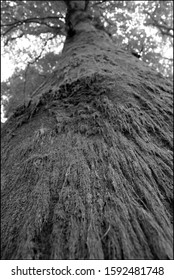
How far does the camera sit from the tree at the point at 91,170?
889mm

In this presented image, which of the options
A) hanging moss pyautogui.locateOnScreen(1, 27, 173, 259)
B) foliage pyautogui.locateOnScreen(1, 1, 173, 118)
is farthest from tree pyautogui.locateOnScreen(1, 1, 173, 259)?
foliage pyautogui.locateOnScreen(1, 1, 173, 118)

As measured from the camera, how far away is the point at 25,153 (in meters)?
1.49

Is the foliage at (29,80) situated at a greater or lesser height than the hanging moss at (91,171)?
greater

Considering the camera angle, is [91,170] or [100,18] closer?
[91,170]

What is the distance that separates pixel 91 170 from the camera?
47.3 inches

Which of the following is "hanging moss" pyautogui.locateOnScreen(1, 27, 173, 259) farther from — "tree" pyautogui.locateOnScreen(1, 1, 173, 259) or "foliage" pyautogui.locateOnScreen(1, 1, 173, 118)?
"foliage" pyautogui.locateOnScreen(1, 1, 173, 118)

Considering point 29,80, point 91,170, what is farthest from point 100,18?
point 91,170

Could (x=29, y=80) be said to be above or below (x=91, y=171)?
above

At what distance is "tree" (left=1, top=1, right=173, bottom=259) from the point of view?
89 cm

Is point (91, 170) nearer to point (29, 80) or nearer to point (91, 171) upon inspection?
point (91, 171)

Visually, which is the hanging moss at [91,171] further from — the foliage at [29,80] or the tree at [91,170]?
the foliage at [29,80]

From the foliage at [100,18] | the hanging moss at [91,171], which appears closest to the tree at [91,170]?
the hanging moss at [91,171]

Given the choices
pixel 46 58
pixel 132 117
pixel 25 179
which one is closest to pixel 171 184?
pixel 132 117

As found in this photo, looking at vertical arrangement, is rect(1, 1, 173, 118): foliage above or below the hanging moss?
above
